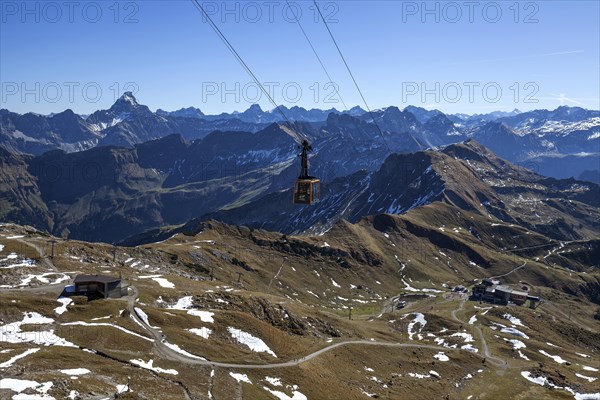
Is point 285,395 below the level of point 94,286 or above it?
below

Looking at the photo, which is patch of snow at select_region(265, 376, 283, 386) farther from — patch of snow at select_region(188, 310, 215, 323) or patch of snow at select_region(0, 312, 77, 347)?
patch of snow at select_region(0, 312, 77, 347)

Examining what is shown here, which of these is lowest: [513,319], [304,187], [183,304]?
[513,319]

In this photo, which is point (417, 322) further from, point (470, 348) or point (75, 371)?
point (75, 371)

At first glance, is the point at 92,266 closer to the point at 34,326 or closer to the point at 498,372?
the point at 34,326

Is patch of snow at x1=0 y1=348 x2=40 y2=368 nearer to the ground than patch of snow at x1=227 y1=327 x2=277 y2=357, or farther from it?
farther from it

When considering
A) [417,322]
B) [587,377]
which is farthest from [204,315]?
[587,377]

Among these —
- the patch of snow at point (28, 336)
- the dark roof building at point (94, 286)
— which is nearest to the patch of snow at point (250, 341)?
the dark roof building at point (94, 286)

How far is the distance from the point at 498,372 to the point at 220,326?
242 feet

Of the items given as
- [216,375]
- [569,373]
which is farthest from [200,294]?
[569,373]

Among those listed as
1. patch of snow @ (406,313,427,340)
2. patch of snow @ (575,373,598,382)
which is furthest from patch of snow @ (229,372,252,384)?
patch of snow @ (575,373,598,382)

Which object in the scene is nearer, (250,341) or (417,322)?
(250,341)

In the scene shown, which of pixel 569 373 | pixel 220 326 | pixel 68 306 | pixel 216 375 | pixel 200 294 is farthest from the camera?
pixel 569 373

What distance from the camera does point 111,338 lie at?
83.6 metres

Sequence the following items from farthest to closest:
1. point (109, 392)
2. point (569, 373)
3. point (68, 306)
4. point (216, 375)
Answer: point (569, 373)
point (68, 306)
point (216, 375)
point (109, 392)
